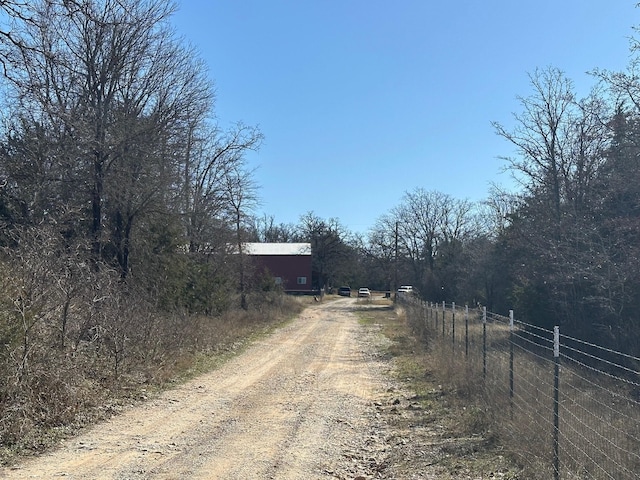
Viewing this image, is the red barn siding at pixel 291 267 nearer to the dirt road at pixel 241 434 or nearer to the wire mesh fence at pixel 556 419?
the dirt road at pixel 241 434

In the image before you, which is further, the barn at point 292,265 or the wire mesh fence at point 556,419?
the barn at point 292,265

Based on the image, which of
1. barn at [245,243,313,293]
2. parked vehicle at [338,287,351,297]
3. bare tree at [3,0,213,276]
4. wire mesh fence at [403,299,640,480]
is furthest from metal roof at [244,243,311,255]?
wire mesh fence at [403,299,640,480]

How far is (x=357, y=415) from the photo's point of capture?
10281 mm

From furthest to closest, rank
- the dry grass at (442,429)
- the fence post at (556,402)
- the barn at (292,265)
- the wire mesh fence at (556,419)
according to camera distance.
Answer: the barn at (292,265), the dry grass at (442,429), the wire mesh fence at (556,419), the fence post at (556,402)

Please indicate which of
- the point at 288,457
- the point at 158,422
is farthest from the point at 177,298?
the point at 288,457

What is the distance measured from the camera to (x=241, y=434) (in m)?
8.60

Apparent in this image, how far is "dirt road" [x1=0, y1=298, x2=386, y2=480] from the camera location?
6832 mm

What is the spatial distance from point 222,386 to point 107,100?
11.0m

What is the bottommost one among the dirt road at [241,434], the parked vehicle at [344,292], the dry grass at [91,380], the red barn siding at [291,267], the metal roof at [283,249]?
the dirt road at [241,434]

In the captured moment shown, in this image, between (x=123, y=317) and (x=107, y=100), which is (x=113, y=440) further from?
(x=107, y=100)

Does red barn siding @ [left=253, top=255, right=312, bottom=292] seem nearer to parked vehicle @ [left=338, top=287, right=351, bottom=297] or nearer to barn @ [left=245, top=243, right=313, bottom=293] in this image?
barn @ [left=245, top=243, right=313, bottom=293]

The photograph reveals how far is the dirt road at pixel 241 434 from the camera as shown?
6.83 metres

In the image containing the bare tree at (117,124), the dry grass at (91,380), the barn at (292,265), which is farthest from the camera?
the barn at (292,265)

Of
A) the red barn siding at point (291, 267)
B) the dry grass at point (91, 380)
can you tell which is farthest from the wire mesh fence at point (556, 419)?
the red barn siding at point (291, 267)
